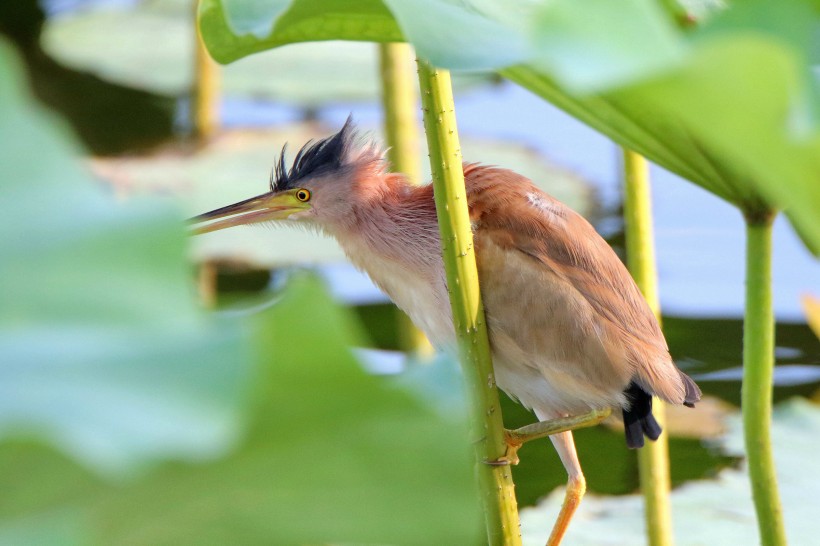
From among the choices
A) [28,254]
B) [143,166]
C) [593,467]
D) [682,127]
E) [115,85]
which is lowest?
[593,467]

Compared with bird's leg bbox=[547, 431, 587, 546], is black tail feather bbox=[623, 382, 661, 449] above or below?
above

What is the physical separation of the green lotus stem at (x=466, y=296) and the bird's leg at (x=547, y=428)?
201 millimetres

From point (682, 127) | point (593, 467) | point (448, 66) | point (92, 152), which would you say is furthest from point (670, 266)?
point (448, 66)

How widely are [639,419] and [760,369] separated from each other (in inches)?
13.8

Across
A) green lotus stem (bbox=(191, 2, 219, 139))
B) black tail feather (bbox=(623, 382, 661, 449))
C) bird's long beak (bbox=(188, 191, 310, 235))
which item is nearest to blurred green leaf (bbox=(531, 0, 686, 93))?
black tail feather (bbox=(623, 382, 661, 449))

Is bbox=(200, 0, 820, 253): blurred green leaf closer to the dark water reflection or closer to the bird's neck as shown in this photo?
the bird's neck

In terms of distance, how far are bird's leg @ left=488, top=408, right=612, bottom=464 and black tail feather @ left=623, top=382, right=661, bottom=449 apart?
0.09 ft

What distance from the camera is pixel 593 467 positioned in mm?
1896

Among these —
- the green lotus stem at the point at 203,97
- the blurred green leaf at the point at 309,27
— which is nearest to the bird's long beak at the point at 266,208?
the blurred green leaf at the point at 309,27

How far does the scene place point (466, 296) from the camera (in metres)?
0.77

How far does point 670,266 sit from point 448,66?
6.85 ft

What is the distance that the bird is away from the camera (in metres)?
1.14

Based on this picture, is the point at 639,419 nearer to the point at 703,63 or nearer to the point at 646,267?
the point at 646,267

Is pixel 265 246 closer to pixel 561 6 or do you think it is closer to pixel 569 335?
pixel 569 335
